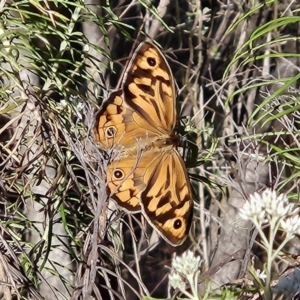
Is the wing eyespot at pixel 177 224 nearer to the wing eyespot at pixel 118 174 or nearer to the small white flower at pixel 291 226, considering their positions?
the wing eyespot at pixel 118 174

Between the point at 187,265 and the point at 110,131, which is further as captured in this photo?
the point at 110,131

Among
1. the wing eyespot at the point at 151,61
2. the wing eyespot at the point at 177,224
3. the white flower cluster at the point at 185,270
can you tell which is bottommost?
the wing eyespot at the point at 177,224

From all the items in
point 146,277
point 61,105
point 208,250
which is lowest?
point 146,277

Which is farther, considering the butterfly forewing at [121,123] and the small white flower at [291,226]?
the butterfly forewing at [121,123]

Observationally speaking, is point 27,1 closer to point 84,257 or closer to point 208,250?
point 84,257

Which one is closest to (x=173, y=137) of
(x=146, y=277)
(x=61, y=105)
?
(x=61, y=105)

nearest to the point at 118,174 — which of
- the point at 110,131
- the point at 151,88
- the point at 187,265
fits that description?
the point at 110,131

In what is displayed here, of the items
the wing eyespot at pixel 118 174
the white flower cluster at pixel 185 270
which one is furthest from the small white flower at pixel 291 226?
the wing eyespot at pixel 118 174

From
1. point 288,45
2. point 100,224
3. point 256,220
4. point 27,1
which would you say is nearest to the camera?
point 256,220

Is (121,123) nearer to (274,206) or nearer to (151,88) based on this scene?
(151,88)
